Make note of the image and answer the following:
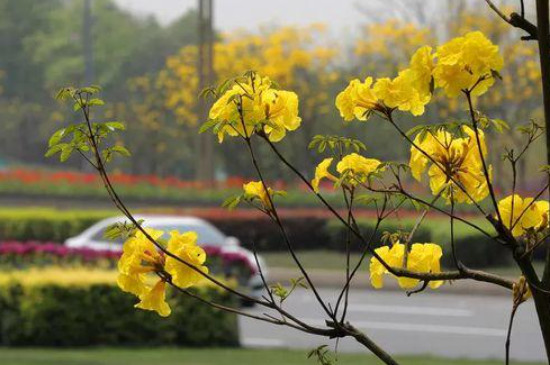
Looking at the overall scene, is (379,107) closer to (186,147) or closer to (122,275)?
(122,275)

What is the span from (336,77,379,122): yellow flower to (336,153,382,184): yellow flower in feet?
0.49

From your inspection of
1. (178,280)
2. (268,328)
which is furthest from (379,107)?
(268,328)

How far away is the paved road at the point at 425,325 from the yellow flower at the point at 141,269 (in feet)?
38.1

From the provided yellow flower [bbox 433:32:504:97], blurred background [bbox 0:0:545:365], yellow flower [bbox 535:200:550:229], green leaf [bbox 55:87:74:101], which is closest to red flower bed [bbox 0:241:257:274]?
blurred background [bbox 0:0:545:365]

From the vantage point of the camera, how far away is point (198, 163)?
137ft

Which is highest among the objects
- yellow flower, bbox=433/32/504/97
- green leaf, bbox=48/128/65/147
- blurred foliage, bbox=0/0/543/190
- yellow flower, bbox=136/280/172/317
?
blurred foliage, bbox=0/0/543/190

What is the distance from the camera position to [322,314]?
681 inches

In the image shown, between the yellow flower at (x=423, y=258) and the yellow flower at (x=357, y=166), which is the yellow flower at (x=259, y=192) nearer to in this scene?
the yellow flower at (x=357, y=166)

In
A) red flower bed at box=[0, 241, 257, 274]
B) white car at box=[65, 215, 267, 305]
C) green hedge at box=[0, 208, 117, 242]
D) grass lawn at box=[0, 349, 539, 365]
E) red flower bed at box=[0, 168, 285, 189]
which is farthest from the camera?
red flower bed at box=[0, 168, 285, 189]

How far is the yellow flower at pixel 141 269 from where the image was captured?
2486 mm

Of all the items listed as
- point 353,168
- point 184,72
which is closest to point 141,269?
point 353,168

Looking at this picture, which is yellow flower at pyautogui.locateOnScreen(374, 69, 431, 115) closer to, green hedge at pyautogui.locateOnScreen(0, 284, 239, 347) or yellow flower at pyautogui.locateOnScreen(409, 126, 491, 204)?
yellow flower at pyautogui.locateOnScreen(409, 126, 491, 204)

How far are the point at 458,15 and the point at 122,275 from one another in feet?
111

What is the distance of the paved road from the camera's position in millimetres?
14656
